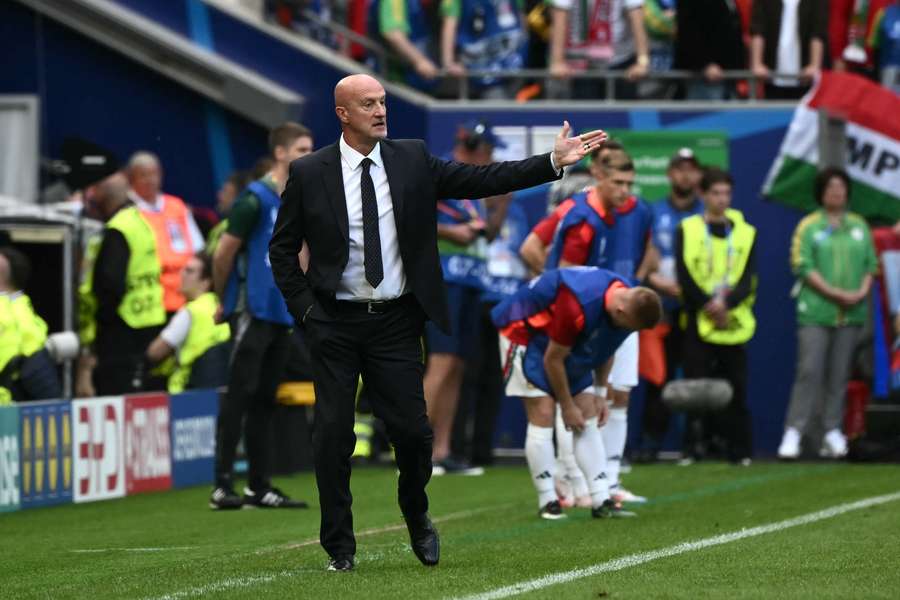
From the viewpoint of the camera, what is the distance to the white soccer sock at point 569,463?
1233 cm

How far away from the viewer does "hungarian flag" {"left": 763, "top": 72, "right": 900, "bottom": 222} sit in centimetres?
1791

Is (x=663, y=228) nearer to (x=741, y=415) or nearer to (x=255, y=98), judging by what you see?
(x=741, y=415)

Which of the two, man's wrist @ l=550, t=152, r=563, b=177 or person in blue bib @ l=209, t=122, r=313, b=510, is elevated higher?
man's wrist @ l=550, t=152, r=563, b=177

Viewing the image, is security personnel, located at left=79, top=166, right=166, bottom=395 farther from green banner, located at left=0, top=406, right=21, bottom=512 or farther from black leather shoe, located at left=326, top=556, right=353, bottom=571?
black leather shoe, located at left=326, top=556, right=353, bottom=571

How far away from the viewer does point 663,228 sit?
57.6 ft

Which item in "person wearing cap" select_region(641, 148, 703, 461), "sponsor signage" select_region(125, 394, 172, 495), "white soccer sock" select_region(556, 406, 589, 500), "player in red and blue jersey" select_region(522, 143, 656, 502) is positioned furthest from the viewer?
"person wearing cap" select_region(641, 148, 703, 461)

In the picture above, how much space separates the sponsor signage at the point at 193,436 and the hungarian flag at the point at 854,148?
527 centimetres

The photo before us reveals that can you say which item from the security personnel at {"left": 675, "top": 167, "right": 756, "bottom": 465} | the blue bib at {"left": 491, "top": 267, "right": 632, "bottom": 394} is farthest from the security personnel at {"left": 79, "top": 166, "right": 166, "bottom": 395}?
the blue bib at {"left": 491, "top": 267, "right": 632, "bottom": 394}

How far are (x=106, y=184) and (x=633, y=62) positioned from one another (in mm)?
4726

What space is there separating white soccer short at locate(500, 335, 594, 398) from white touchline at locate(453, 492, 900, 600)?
1.44 metres

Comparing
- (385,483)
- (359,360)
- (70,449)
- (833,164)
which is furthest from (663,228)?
(359,360)

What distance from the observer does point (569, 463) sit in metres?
12.4

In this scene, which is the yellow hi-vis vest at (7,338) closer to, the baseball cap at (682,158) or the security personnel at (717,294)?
the security personnel at (717,294)

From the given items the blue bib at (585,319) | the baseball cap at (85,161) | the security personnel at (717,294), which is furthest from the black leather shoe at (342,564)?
the baseball cap at (85,161)
